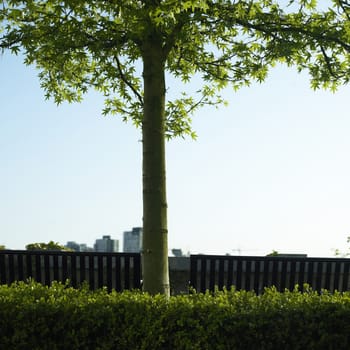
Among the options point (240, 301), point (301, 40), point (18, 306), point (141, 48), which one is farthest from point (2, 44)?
point (240, 301)

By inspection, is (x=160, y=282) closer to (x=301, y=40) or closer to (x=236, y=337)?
(x=236, y=337)

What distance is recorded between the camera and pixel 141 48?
327 inches

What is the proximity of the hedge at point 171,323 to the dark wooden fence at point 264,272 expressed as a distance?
365cm

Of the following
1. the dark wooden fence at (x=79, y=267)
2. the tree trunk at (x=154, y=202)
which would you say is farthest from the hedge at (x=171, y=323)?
the dark wooden fence at (x=79, y=267)

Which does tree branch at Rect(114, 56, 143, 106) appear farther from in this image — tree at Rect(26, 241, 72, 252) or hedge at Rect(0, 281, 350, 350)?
tree at Rect(26, 241, 72, 252)

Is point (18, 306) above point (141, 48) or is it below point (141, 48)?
below

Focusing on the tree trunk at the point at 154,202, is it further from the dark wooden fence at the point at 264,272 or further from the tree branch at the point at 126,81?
the dark wooden fence at the point at 264,272

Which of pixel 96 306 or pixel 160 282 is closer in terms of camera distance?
pixel 96 306

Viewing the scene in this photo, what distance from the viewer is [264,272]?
10.6 m

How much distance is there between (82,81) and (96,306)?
5387 millimetres

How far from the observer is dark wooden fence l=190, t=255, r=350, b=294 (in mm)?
10505

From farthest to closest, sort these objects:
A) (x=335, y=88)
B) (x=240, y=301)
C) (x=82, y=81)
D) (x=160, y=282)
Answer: (x=82, y=81)
(x=335, y=88)
(x=160, y=282)
(x=240, y=301)

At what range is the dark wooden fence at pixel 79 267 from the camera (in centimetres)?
1041

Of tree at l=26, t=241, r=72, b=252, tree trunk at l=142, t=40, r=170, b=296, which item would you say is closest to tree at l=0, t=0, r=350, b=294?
tree trunk at l=142, t=40, r=170, b=296
